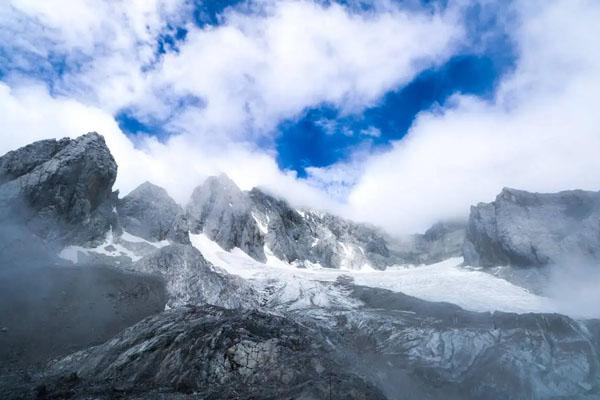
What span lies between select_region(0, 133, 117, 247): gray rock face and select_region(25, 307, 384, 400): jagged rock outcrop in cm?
5387

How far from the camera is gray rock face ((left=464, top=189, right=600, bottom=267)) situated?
4914 inches

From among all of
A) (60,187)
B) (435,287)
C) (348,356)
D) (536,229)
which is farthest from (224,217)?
(348,356)

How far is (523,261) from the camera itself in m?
132

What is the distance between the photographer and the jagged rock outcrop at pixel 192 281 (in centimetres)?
9231

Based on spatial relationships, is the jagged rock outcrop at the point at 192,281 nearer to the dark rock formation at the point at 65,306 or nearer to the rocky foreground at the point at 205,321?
the rocky foreground at the point at 205,321

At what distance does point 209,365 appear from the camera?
154ft

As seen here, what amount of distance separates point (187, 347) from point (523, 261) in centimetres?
11564

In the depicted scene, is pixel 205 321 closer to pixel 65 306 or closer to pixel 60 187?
pixel 65 306

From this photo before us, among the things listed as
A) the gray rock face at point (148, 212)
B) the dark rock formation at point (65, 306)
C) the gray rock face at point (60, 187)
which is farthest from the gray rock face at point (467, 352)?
the gray rock face at point (148, 212)

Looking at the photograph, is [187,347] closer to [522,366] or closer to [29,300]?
[29,300]

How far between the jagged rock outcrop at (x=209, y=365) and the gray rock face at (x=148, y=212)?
77.4 metres

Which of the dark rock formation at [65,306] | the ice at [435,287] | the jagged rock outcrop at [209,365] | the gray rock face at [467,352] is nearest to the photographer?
the jagged rock outcrop at [209,365]

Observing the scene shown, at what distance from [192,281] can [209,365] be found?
51268 millimetres

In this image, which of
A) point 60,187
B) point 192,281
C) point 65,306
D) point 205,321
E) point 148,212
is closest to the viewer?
point 205,321
